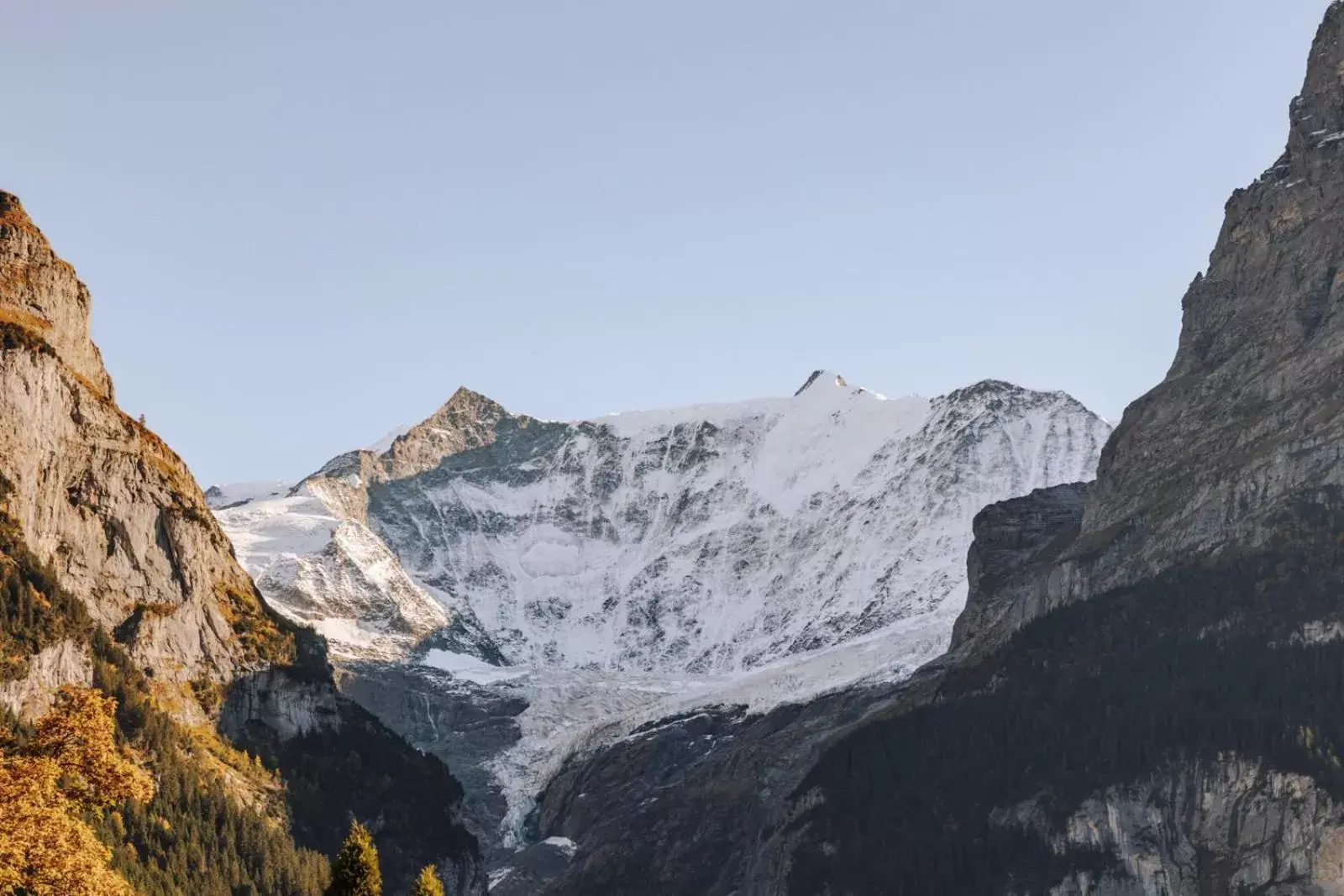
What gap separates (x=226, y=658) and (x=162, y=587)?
9926mm

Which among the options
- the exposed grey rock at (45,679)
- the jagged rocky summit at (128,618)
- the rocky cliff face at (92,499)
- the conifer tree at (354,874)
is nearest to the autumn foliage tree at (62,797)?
the conifer tree at (354,874)

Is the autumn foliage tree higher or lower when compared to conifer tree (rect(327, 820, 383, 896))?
higher

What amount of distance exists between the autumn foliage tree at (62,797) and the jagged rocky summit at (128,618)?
7758 centimetres

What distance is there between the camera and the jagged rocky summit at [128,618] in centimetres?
16225

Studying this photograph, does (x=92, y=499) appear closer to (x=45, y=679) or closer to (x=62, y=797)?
(x=45, y=679)

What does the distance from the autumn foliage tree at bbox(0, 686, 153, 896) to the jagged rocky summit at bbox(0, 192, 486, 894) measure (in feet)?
255

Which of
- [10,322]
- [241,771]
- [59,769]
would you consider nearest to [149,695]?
[241,771]

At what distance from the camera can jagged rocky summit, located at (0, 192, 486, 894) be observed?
532 ft

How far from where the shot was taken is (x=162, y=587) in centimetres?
19162

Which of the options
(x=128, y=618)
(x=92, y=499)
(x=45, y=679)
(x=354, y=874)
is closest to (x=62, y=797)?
(x=354, y=874)

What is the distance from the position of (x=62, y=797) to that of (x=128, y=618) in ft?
378

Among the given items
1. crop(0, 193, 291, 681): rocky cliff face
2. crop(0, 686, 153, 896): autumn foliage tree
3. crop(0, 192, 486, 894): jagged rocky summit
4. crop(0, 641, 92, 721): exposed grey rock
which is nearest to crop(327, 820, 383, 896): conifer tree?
crop(0, 686, 153, 896): autumn foliage tree

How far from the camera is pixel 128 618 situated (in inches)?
7274

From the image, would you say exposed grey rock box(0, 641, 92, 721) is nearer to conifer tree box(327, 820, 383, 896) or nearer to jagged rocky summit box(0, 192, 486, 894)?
jagged rocky summit box(0, 192, 486, 894)
